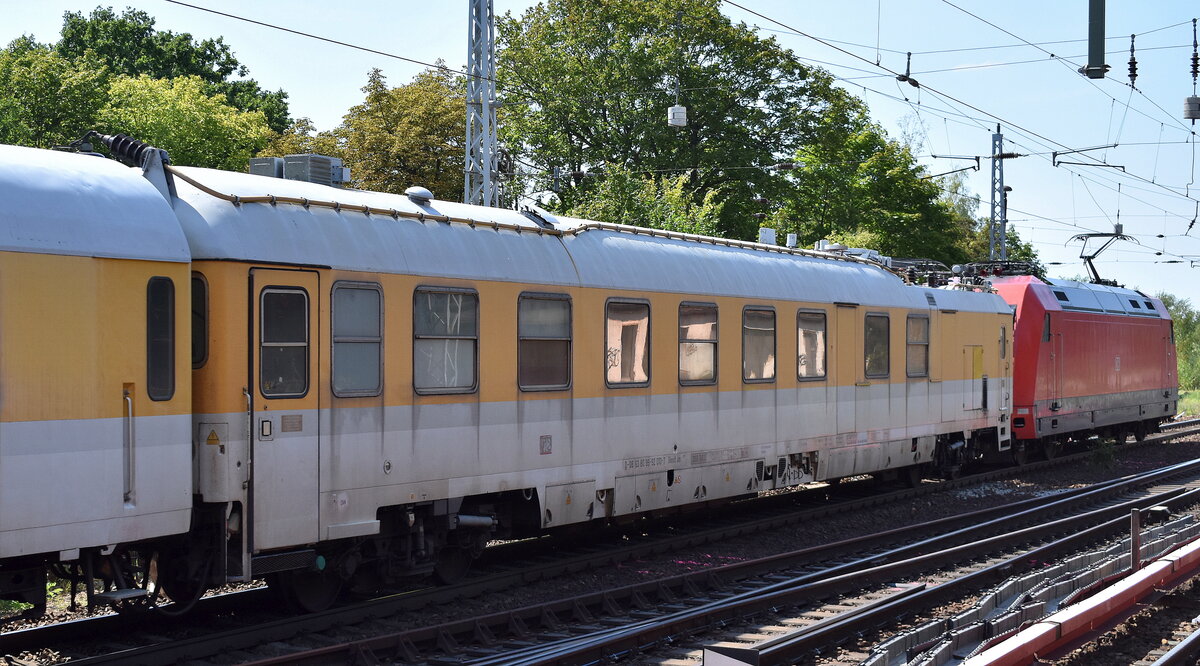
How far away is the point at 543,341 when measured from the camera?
11672 millimetres

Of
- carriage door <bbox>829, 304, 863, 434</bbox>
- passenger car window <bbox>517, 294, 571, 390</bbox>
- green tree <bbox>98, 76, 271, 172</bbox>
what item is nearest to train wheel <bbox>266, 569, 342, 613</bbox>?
passenger car window <bbox>517, 294, 571, 390</bbox>

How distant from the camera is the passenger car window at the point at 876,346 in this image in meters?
17.3

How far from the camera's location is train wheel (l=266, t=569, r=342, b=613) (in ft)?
31.9

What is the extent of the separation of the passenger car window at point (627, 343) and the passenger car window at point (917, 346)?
6934 millimetres

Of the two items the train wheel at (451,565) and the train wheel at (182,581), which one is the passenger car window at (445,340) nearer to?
the train wheel at (451,565)

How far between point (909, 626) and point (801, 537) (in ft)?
14.8

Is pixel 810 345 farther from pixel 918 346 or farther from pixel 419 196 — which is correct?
pixel 419 196

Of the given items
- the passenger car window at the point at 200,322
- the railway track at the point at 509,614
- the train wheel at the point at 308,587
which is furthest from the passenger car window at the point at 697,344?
the passenger car window at the point at 200,322

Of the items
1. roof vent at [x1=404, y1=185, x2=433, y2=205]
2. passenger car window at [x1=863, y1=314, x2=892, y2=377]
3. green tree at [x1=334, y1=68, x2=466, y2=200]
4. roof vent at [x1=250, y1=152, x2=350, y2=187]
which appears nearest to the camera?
roof vent at [x1=250, y1=152, x2=350, y2=187]

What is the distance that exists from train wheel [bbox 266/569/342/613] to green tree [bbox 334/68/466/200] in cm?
3275

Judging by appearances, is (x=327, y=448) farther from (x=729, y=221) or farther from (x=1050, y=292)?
(x=729, y=221)

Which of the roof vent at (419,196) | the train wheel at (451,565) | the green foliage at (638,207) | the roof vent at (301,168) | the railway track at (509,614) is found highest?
the green foliage at (638,207)

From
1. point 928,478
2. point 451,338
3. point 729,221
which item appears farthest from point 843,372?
point 729,221

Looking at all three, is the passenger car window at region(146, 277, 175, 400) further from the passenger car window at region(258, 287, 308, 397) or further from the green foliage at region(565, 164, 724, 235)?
the green foliage at region(565, 164, 724, 235)
